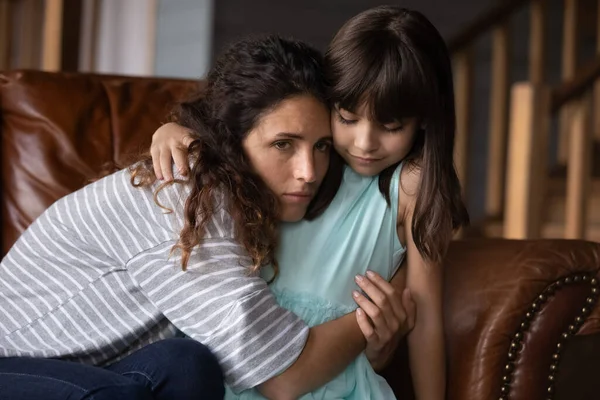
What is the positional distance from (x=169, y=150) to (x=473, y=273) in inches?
25.3

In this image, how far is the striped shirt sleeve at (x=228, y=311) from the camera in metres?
1.47

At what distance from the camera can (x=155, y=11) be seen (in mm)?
4121

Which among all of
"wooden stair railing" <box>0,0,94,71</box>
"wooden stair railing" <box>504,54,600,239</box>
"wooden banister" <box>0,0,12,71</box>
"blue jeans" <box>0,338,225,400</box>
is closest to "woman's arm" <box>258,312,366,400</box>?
"blue jeans" <box>0,338,225,400</box>

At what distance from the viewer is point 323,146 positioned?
5.41ft

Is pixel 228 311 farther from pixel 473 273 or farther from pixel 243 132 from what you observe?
pixel 473 273

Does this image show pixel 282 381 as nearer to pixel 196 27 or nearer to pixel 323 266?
pixel 323 266

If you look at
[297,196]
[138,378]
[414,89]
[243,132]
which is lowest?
[138,378]

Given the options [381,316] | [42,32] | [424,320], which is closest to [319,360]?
[381,316]

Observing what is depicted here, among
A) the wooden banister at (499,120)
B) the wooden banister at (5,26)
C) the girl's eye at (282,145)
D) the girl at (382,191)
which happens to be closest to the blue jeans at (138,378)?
the girl at (382,191)

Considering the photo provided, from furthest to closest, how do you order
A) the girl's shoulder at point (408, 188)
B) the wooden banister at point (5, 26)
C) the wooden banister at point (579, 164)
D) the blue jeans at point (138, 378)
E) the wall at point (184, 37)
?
1. the wooden banister at point (5, 26)
2. the wall at point (184, 37)
3. the wooden banister at point (579, 164)
4. the girl's shoulder at point (408, 188)
5. the blue jeans at point (138, 378)

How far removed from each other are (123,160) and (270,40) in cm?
52

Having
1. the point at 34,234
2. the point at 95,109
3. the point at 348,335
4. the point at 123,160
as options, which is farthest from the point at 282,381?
the point at 95,109

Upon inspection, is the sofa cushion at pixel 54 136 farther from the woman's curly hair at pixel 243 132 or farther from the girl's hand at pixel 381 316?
the girl's hand at pixel 381 316

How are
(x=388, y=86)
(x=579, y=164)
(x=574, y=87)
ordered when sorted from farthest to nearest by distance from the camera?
(x=579, y=164)
(x=574, y=87)
(x=388, y=86)
